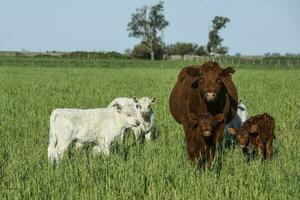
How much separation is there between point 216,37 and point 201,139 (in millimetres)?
97058

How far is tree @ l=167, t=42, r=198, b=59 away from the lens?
120312mm

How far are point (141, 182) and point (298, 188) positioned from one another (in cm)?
165

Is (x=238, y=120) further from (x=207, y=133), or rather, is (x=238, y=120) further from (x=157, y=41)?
(x=157, y=41)

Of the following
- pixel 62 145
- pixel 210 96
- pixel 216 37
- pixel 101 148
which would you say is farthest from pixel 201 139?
pixel 216 37

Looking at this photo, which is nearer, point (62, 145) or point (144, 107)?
point (62, 145)

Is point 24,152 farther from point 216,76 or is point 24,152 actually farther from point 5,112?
point 5,112

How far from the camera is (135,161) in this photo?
6.77 meters

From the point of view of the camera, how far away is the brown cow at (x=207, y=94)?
719 cm

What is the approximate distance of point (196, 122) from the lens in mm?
6824

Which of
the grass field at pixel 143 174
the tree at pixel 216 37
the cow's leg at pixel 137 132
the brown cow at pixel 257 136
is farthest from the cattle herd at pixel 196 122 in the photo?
the tree at pixel 216 37

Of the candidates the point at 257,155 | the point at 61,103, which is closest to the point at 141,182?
the point at 257,155

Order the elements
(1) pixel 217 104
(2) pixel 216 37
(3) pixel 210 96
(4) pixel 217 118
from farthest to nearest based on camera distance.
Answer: (2) pixel 216 37 < (1) pixel 217 104 < (3) pixel 210 96 < (4) pixel 217 118

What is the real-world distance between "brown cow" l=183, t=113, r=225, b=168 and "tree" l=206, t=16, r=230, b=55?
315ft

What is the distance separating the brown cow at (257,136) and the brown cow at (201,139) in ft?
2.96
